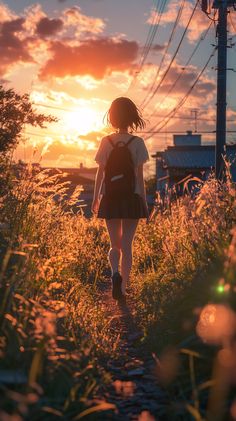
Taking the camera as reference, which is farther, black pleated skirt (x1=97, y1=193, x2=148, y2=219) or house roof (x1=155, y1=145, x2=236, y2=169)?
house roof (x1=155, y1=145, x2=236, y2=169)

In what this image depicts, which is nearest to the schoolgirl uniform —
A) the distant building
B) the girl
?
the girl

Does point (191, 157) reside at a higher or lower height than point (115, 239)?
higher

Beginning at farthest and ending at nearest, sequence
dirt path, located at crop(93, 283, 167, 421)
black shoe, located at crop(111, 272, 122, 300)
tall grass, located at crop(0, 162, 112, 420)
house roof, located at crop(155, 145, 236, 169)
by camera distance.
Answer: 1. house roof, located at crop(155, 145, 236, 169)
2. black shoe, located at crop(111, 272, 122, 300)
3. dirt path, located at crop(93, 283, 167, 421)
4. tall grass, located at crop(0, 162, 112, 420)

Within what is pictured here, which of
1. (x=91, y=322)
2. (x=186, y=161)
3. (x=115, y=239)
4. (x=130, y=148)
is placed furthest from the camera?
(x=186, y=161)

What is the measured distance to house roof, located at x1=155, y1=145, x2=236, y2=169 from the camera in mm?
47062

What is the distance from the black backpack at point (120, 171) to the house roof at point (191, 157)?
3971cm

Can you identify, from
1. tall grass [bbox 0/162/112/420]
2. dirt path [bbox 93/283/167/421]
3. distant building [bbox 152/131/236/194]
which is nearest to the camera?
tall grass [bbox 0/162/112/420]

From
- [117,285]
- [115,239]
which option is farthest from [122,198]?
[117,285]

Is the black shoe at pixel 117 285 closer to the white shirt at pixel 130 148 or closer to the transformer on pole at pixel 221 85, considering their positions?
the white shirt at pixel 130 148

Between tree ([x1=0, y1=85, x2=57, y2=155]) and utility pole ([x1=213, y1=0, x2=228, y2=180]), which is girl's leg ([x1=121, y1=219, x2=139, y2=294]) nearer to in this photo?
tree ([x1=0, y1=85, x2=57, y2=155])

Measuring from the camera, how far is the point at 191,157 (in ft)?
165

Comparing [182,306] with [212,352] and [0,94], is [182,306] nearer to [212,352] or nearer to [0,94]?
[212,352]

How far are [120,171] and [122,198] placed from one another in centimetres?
31

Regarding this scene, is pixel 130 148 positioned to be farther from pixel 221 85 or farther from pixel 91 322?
pixel 221 85
